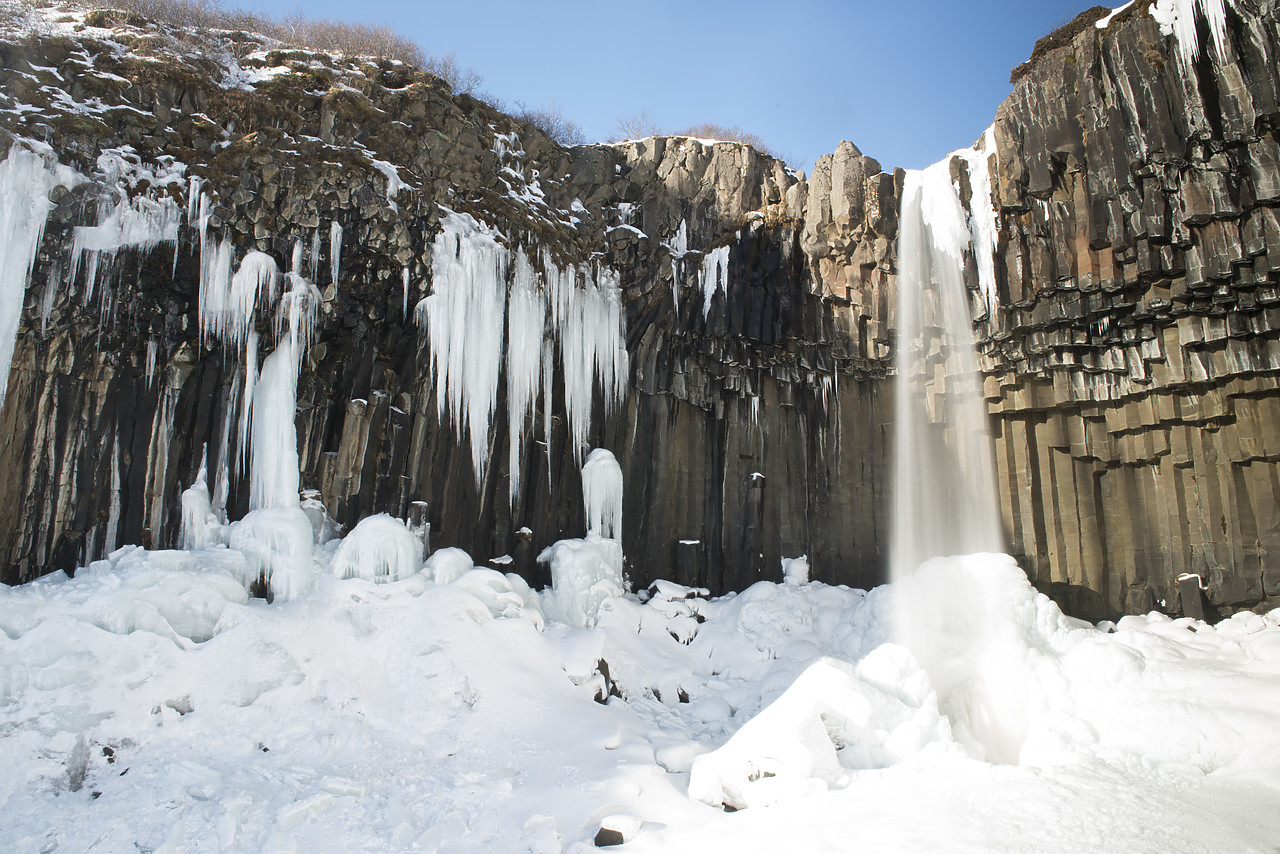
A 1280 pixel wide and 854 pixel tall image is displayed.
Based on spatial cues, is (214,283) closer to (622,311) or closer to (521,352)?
(521,352)

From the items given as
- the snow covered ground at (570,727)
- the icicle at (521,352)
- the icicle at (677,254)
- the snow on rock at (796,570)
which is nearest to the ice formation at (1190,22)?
the snow covered ground at (570,727)


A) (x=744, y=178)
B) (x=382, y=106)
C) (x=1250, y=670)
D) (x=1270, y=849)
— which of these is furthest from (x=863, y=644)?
(x=382, y=106)

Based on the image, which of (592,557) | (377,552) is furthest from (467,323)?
(592,557)

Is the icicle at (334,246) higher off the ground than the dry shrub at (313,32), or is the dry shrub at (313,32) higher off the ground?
the dry shrub at (313,32)

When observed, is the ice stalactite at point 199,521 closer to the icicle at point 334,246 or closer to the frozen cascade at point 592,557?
the icicle at point 334,246

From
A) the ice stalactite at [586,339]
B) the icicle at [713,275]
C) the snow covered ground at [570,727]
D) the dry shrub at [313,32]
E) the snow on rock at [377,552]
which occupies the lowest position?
the snow covered ground at [570,727]

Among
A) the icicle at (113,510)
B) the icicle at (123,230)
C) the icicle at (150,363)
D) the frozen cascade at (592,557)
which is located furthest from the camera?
the frozen cascade at (592,557)

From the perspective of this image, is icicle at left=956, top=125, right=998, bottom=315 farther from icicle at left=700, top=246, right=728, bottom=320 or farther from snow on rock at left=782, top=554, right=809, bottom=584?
snow on rock at left=782, top=554, right=809, bottom=584

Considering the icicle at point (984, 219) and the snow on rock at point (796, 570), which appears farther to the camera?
the snow on rock at point (796, 570)

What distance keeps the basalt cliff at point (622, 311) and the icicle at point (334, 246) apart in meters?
0.05

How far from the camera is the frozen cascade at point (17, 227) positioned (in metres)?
10.5

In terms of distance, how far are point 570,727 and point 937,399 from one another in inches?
367

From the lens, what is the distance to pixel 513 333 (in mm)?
13922

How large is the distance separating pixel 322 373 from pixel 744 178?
367 inches
